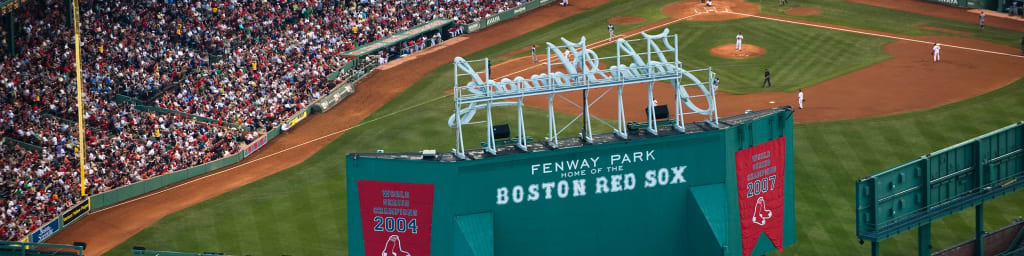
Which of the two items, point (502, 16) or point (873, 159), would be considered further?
point (502, 16)

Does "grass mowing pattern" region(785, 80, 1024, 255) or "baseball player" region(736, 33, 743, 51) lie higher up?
"baseball player" region(736, 33, 743, 51)

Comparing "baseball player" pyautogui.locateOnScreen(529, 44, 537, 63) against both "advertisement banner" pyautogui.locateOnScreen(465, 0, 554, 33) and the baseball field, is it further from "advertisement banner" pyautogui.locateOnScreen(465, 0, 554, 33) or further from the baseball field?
"advertisement banner" pyautogui.locateOnScreen(465, 0, 554, 33)

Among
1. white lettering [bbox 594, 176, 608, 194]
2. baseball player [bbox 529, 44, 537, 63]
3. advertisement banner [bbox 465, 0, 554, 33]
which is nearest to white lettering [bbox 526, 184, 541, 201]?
white lettering [bbox 594, 176, 608, 194]

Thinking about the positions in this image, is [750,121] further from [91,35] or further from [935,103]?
[91,35]

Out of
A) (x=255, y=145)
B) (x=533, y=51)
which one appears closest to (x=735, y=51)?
(x=533, y=51)

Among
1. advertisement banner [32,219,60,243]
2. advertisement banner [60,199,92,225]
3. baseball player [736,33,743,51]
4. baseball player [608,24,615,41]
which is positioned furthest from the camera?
baseball player [608,24,615,41]

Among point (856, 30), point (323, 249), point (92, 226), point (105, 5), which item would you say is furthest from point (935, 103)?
point (105, 5)

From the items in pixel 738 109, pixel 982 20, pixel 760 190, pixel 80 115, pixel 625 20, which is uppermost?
pixel 625 20

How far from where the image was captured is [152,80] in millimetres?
63344

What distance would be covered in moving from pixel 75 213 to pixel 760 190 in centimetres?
3261

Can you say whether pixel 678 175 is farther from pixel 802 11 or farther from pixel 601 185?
pixel 802 11

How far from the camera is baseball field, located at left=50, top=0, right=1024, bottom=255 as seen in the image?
4938 centimetres

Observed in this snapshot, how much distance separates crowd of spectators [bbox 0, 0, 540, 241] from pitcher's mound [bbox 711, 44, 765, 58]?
1839 centimetres

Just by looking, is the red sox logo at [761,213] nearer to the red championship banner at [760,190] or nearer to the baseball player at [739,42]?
the red championship banner at [760,190]
